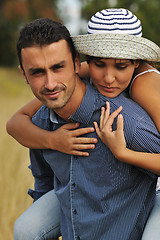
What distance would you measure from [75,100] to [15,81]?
1814 centimetres

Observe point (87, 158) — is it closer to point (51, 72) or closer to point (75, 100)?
point (75, 100)

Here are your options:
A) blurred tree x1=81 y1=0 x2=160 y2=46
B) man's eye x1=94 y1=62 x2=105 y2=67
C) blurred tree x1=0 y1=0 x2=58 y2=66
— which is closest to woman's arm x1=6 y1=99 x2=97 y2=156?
man's eye x1=94 y1=62 x2=105 y2=67

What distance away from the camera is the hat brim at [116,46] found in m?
2.29

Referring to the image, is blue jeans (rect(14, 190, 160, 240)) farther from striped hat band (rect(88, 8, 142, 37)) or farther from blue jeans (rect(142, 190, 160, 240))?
striped hat band (rect(88, 8, 142, 37))

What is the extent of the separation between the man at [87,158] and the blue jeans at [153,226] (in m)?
0.05

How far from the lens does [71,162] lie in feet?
8.19

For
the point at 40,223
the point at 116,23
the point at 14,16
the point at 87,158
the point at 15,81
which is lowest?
the point at 15,81

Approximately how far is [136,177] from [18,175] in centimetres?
289

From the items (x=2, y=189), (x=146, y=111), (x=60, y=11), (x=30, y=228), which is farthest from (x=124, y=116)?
(x=60, y=11)

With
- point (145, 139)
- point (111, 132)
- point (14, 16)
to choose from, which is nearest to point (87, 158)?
point (111, 132)

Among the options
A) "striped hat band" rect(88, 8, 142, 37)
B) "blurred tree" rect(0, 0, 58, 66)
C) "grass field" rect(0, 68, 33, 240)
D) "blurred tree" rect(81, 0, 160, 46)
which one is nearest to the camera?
"striped hat band" rect(88, 8, 142, 37)

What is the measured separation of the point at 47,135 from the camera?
2.57 meters

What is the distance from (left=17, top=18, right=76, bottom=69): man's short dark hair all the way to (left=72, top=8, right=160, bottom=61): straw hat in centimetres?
11

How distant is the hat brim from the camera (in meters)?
2.29
